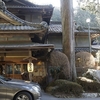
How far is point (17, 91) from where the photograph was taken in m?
9.15

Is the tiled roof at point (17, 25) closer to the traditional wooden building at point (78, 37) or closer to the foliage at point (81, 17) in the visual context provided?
the traditional wooden building at point (78, 37)

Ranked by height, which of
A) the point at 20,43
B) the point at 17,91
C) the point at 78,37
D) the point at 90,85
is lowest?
the point at 90,85

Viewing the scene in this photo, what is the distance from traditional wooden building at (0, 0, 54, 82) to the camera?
47.3 feet

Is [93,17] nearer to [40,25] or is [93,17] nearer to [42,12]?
[42,12]

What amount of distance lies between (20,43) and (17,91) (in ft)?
22.2

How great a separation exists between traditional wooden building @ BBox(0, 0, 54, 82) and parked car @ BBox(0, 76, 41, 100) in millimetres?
4646

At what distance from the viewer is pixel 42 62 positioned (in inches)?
721

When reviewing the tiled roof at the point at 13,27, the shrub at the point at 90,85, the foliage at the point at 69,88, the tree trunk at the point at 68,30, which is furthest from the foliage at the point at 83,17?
the foliage at the point at 69,88

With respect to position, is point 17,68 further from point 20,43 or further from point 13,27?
point 13,27

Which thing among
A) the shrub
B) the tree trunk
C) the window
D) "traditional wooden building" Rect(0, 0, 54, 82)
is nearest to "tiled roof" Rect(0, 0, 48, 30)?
"traditional wooden building" Rect(0, 0, 54, 82)

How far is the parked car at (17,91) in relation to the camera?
899 centimetres

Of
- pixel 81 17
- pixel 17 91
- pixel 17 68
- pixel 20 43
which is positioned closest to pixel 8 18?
pixel 20 43

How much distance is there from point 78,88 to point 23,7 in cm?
1002

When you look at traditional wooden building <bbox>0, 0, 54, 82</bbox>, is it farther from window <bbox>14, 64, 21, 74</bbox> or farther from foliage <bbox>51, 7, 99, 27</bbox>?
foliage <bbox>51, 7, 99, 27</bbox>
